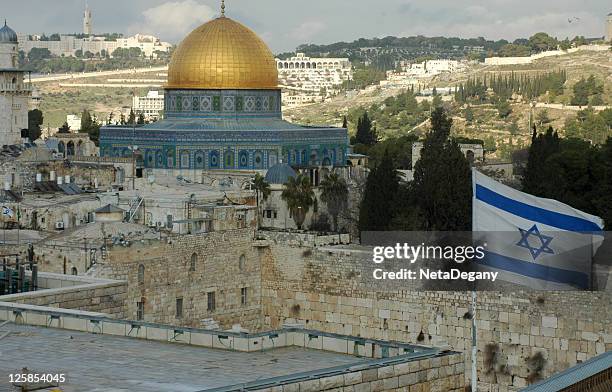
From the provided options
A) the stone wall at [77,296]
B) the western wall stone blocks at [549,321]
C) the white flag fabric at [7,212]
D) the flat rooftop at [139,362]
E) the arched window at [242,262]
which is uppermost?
A: the flat rooftop at [139,362]

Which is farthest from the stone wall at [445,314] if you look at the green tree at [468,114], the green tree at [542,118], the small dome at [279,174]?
the green tree at [468,114]

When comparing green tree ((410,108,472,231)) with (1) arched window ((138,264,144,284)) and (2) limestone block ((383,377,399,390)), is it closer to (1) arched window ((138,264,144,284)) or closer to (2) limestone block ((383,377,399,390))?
(1) arched window ((138,264,144,284))

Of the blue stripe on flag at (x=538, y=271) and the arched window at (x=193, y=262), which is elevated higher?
the blue stripe on flag at (x=538, y=271)

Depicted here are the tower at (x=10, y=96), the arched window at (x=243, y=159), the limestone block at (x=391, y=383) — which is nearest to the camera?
the limestone block at (x=391, y=383)

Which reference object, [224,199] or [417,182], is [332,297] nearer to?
[224,199]

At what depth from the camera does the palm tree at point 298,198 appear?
39.9 meters

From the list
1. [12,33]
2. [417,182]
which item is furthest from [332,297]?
[12,33]

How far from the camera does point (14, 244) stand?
26.7 meters

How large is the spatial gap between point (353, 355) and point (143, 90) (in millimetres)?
174279

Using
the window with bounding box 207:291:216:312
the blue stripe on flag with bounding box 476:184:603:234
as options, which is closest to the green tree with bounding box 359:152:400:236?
the window with bounding box 207:291:216:312

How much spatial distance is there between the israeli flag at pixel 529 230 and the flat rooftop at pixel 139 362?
7912 millimetres

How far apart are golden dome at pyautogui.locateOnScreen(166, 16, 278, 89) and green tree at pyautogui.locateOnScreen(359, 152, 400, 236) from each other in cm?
1129

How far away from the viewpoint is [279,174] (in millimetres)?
42375

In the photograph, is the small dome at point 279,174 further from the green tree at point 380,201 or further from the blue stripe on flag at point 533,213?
the blue stripe on flag at point 533,213
